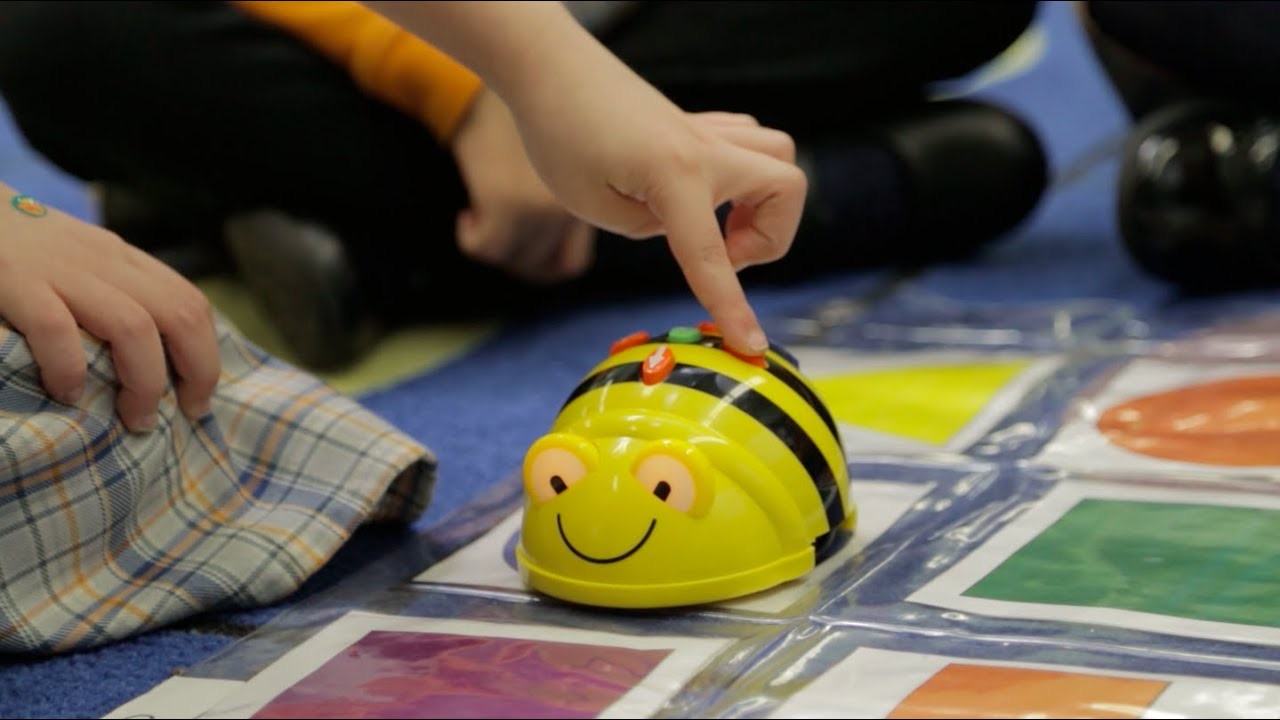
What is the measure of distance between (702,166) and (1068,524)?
0.25 m

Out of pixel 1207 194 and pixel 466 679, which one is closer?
pixel 466 679

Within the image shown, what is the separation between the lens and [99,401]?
26.3 inches

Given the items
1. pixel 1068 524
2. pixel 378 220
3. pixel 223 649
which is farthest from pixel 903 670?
pixel 378 220

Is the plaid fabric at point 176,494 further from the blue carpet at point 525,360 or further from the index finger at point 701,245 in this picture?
the index finger at point 701,245

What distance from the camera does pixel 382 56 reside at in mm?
1125

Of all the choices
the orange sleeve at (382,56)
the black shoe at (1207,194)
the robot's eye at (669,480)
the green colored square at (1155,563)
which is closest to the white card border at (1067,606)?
the green colored square at (1155,563)

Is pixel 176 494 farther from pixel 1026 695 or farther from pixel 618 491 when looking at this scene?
pixel 1026 695

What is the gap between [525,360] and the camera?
113cm

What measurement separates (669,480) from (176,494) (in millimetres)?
244

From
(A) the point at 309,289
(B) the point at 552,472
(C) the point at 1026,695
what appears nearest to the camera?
(C) the point at 1026,695

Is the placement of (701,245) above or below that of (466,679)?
above

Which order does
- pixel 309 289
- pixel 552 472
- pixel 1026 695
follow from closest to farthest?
pixel 1026 695, pixel 552 472, pixel 309 289

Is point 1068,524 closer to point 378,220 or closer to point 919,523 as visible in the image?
point 919,523

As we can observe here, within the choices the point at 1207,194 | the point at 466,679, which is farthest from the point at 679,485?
the point at 1207,194
